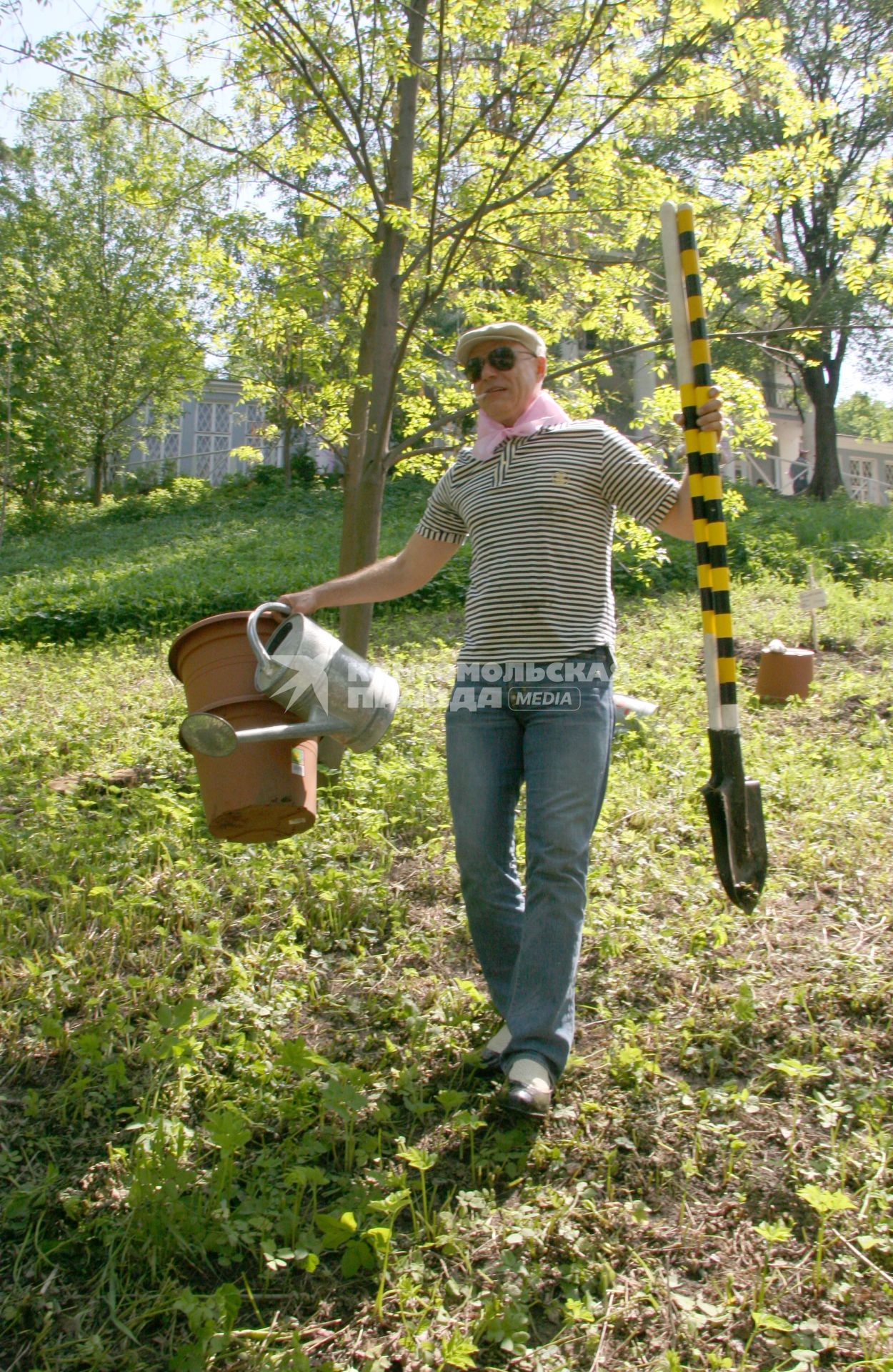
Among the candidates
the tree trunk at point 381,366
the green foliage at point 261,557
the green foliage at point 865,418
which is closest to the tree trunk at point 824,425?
the green foliage at point 261,557

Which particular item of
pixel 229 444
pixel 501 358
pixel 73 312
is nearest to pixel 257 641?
pixel 501 358

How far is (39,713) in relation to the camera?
5465mm

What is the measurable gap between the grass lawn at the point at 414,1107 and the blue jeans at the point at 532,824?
0.79 ft

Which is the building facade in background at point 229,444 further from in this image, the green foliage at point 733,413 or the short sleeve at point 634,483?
the short sleeve at point 634,483

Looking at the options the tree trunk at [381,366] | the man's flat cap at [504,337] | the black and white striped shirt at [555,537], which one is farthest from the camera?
the tree trunk at [381,366]

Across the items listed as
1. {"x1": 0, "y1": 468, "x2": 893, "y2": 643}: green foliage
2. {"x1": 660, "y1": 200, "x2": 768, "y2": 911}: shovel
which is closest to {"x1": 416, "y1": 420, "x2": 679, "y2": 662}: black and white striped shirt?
{"x1": 660, "y1": 200, "x2": 768, "y2": 911}: shovel

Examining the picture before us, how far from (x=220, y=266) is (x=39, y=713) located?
2.51m

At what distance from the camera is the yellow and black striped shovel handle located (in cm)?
226

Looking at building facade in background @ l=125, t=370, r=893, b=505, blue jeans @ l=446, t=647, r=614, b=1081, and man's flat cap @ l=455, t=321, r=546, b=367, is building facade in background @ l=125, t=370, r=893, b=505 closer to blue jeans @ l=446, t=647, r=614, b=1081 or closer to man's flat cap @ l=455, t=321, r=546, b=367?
man's flat cap @ l=455, t=321, r=546, b=367

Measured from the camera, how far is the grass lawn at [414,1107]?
177 centimetres

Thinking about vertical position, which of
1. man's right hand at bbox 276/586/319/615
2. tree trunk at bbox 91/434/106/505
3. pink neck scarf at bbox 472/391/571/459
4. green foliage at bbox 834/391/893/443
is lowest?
man's right hand at bbox 276/586/319/615

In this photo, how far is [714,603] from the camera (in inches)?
94.0

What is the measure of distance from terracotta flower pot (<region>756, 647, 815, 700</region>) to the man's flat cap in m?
3.63

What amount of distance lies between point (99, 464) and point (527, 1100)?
19898 millimetres
